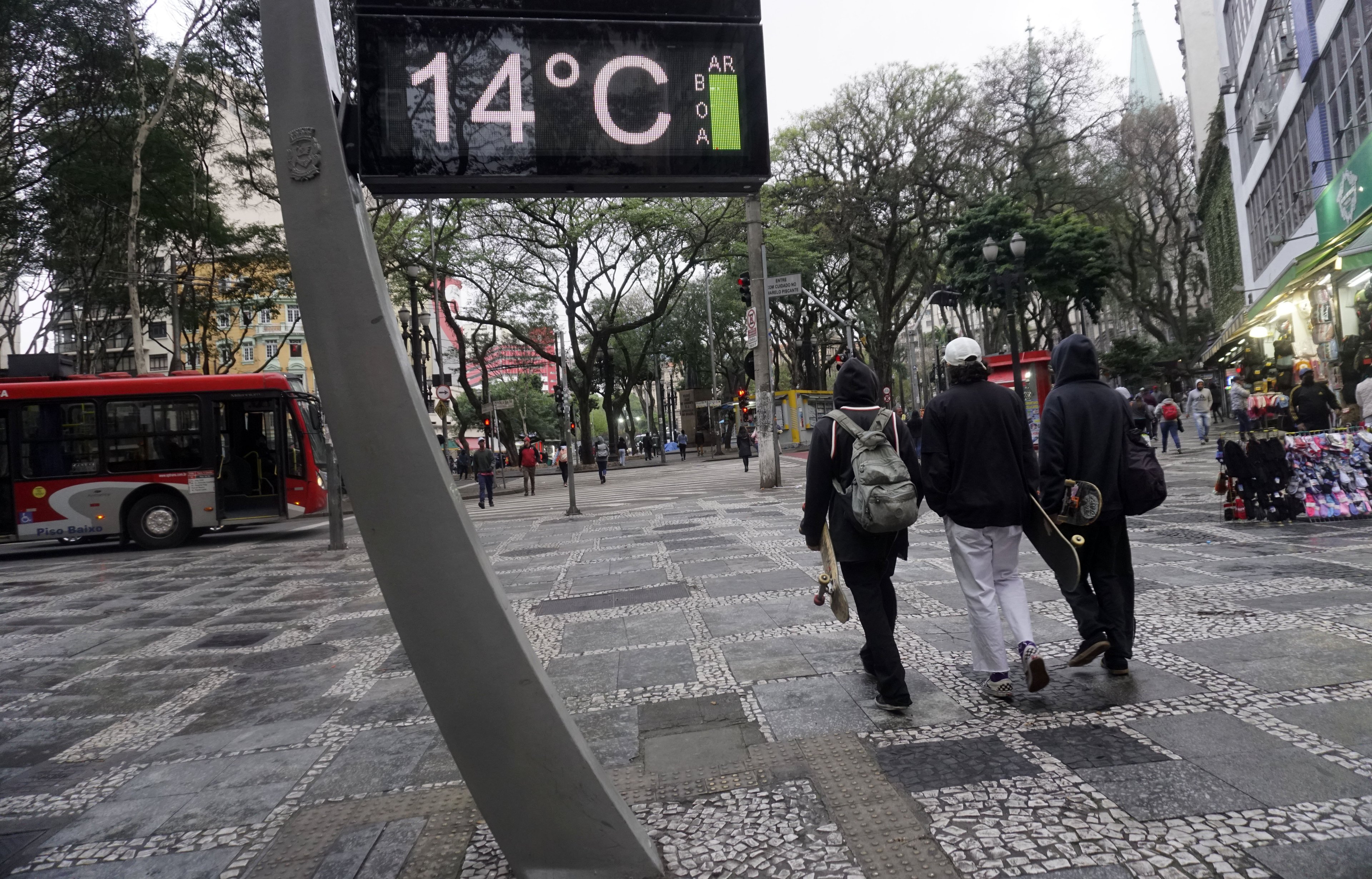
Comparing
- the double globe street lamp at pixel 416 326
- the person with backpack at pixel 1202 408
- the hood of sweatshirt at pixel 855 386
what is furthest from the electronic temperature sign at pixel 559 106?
the person with backpack at pixel 1202 408

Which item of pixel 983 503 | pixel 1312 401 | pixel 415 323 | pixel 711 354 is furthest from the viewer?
pixel 711 354

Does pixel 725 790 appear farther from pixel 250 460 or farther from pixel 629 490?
pixel 629 490

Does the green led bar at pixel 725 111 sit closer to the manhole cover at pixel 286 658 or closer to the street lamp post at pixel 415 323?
the manhole cover at pixel 286 658

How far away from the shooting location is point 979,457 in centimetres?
402

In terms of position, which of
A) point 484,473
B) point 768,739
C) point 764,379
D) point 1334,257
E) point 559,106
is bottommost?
point 768,739

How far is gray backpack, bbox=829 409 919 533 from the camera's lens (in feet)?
12.5

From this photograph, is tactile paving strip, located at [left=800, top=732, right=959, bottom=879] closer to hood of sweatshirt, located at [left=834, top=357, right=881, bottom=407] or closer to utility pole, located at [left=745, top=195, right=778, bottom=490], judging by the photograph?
hood of sweatshirt, located at [left=834, top=357, right=881, bottom=407]

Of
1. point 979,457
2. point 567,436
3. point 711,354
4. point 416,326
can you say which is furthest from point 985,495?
point 711,354

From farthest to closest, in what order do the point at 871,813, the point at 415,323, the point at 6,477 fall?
the point at 415,323
the point at 6,477
the point at 871,813

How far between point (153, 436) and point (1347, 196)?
20.8m

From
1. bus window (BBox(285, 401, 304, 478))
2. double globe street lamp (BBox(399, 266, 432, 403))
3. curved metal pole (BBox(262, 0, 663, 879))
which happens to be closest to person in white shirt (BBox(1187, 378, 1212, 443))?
double globe street lamp (BBox(399, 266, 432, 403))

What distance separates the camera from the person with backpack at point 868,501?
385 centimetres

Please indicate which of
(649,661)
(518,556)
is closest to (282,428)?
(518,556)

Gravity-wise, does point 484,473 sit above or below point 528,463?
below
